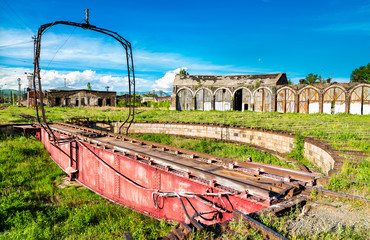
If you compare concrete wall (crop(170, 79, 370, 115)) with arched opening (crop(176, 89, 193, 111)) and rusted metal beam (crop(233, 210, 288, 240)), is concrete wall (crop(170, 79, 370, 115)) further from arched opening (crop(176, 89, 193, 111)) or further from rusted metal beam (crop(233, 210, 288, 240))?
rusted metal beam (crop(233, 210, 288, 240))

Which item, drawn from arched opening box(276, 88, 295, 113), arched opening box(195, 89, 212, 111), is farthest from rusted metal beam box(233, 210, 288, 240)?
arched opening box(195, 89, 212, 111)

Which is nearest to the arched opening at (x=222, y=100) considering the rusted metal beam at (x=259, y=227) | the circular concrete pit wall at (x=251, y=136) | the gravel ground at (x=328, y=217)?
the circular concrete pit wall at (x=251, y=136)

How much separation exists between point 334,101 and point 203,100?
1724cm

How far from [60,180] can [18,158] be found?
3828 mm

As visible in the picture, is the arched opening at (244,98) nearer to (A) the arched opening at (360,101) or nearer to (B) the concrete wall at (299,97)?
(B) the concrete wall at (299,97)

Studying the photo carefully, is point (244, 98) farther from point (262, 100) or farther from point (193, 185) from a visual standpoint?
point (193, 185)

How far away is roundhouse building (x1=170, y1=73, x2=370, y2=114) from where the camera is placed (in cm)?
2538

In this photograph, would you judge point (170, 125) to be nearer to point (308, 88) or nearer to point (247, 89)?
point (247, 89)

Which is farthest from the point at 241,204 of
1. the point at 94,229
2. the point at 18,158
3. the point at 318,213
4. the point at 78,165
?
the point at 18,158

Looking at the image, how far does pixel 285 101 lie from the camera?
98.0 feet

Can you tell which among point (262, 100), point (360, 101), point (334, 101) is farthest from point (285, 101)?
point (360, 101)

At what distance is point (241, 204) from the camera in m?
4.48

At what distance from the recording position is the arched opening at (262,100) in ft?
102

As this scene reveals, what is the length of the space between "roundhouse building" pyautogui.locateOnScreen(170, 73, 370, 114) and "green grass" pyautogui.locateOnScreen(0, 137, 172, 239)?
86.1ft
